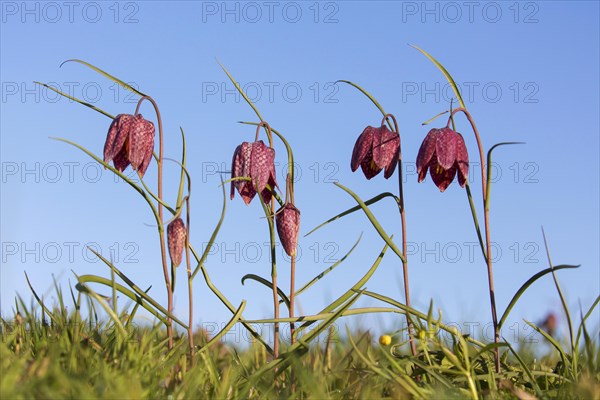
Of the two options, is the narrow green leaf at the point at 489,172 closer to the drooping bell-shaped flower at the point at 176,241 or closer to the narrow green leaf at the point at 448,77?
the narrow green leaf at the point at 448,77

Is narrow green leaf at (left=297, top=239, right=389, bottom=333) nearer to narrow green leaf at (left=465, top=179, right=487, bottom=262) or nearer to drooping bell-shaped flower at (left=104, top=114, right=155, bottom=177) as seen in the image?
narrow green leaf at (left=465, top=179, right=487, bottom=262)

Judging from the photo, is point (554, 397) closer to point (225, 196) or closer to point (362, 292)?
point (362, 292)

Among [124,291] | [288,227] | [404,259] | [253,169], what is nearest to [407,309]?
[404,259]

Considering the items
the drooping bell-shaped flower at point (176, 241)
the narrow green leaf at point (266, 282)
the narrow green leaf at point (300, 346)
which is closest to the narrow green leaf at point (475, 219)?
the narrow green leaf at point (300, 346)

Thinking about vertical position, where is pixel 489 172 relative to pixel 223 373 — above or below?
above

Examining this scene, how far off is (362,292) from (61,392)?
105cm

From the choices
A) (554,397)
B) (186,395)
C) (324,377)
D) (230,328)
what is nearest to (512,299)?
(554,397)

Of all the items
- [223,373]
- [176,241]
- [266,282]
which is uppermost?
[176,241]

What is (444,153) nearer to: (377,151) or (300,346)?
(377,151)

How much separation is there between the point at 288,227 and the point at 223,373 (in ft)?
1.82

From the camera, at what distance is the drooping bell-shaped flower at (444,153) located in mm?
3000

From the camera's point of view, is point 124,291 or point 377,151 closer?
point 124,291

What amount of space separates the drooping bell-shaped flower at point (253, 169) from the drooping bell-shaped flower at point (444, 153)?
0.58 m

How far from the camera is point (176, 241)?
2652 millimetres
